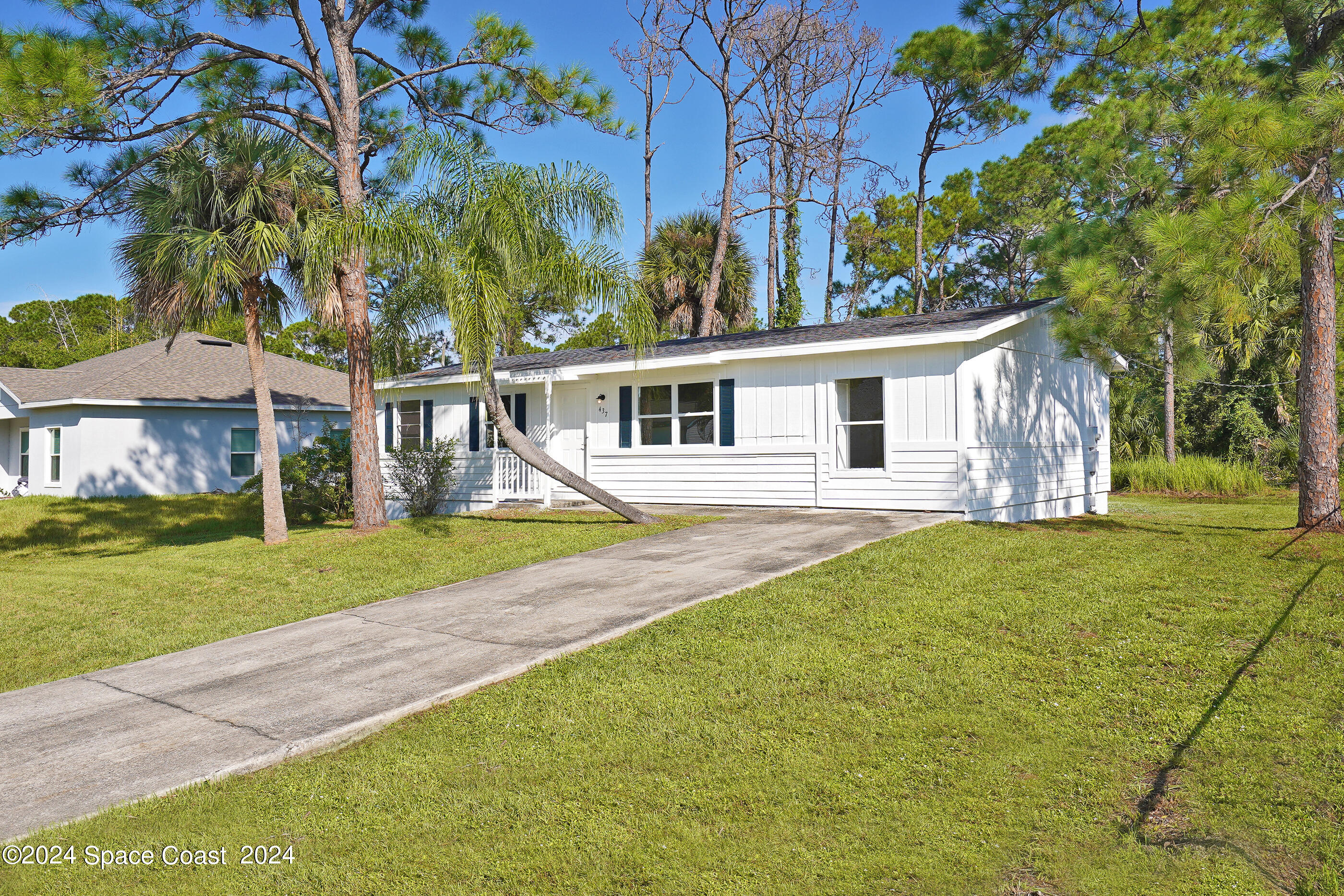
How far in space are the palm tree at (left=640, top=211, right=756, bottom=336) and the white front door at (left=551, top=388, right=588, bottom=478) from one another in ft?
26.5

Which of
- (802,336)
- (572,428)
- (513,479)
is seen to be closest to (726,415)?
(802,336)

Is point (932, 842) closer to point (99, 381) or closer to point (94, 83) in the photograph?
point (94, 83)

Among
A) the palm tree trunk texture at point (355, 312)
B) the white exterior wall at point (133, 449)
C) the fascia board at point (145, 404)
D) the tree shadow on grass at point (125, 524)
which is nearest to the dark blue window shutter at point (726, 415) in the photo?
the palm tree trunk texture at point (355, 312)

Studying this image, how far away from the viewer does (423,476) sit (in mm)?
15359

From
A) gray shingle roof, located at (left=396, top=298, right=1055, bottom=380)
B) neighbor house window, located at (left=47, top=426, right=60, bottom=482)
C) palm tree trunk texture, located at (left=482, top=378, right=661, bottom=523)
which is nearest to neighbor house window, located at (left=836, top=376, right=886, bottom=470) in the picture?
gray shingle roof, located at (left=396, top=298, right=1055, bottom=380)

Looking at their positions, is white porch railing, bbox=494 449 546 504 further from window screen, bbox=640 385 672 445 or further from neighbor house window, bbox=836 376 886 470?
neighbor house window, bbox=836 376 886 470

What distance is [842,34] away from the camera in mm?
26094

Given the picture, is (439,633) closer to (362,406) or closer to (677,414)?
(362,406)

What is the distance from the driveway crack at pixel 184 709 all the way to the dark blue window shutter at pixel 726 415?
31.2ft

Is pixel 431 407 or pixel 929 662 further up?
pixel 431 407

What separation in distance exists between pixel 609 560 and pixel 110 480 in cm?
1671

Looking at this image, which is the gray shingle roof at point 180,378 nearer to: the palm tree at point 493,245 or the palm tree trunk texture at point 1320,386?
the palm tree at point 493,245

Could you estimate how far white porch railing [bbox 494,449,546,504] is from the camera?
15.8 m

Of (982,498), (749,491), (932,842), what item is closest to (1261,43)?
(982,498)
